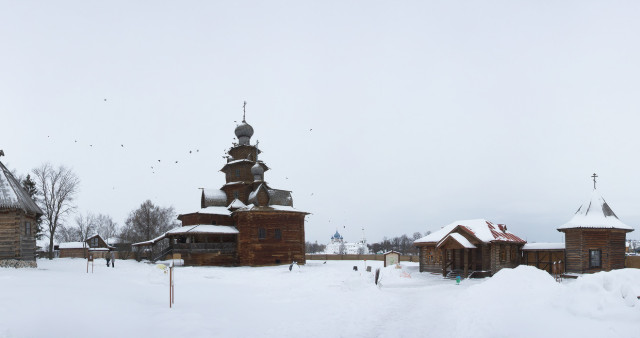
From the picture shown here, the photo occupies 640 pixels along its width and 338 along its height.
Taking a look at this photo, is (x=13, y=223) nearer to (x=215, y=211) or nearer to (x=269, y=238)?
(x=215, y=211)

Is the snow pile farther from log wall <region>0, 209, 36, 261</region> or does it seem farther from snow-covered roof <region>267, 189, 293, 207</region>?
snow-covered roof <region>267, 189, 293, 207</region>

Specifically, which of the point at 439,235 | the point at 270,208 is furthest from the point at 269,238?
the point at 439,235

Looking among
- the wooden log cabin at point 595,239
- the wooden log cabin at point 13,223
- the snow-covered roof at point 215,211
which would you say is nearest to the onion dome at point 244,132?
the snow-covered roof at point 215,211

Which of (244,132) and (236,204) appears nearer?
(236,204)

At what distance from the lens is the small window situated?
102ft

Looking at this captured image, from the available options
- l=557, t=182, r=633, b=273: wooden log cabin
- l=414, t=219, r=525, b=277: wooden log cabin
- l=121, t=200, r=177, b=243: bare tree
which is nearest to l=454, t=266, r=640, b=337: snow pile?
l=414, t=219, r=525, b=277: wooden log cabin

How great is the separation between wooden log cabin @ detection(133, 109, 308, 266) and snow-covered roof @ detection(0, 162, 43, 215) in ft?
45.6

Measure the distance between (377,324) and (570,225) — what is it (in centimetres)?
2392

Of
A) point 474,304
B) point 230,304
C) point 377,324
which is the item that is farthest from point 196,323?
point 474,304

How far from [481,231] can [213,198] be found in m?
26.3

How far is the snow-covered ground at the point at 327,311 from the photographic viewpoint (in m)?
11.2

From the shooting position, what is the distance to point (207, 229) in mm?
38938

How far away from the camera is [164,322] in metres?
12.4

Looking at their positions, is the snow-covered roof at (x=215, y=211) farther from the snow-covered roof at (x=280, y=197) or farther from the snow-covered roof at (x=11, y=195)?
the snow-covered roof at (x=11, y=195)
